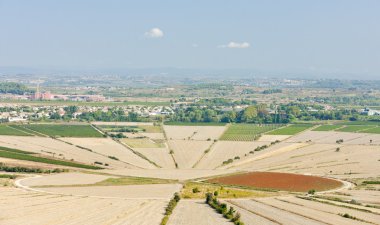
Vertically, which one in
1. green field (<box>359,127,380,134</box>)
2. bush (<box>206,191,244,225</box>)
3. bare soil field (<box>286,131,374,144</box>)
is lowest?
bush (<box>206,191,244,225</box>)

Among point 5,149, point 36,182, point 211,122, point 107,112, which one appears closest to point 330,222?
point 36,182

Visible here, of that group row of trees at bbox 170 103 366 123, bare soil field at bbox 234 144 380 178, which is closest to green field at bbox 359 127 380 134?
row of trees at bbox 170 103 366 123

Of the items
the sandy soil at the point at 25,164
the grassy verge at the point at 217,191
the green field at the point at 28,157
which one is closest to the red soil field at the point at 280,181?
the grassy verge at the point at 217,191

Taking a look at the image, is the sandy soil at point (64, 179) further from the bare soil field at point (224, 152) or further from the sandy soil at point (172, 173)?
the bare soil field at point (224, 152)

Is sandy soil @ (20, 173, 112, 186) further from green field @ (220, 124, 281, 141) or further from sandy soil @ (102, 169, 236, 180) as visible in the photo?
green field @ (220, 124, 281, 141)

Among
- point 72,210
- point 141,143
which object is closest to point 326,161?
point 141,143

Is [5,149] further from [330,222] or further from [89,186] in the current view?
[330,222]
